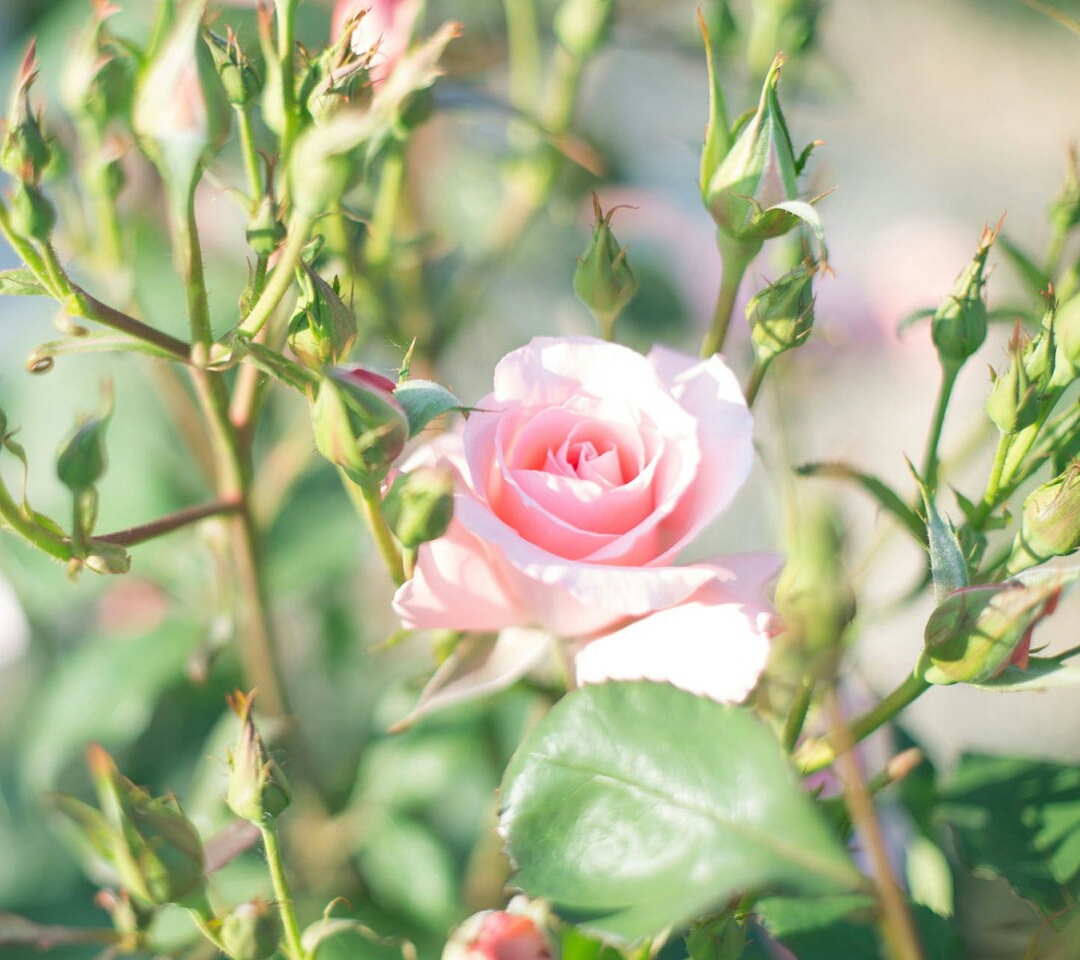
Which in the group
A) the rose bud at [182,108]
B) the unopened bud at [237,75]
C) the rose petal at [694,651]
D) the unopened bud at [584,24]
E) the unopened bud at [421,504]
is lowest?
the rose petal at [694,651]

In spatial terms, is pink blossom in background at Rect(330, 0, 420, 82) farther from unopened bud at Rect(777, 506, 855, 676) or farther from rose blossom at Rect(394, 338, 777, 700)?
unopened bud at Rect(777, 506, 855, 676)

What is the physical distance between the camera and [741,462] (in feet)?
1.10

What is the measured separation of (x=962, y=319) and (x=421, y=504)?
20cm

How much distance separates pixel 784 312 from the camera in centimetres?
37

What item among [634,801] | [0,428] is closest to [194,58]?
[0,428]

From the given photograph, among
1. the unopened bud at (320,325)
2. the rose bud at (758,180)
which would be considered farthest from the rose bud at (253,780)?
the rose bud at (758,180)

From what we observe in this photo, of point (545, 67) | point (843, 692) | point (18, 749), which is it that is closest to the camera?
point (843, 692)

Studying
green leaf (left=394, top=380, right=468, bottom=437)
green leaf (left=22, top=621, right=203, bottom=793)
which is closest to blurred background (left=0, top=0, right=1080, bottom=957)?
green leaf (left=22, top=621, right=203, bottom=793)

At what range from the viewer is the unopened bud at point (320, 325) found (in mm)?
329

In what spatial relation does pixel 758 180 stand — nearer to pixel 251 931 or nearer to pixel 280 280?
pixel 280 280

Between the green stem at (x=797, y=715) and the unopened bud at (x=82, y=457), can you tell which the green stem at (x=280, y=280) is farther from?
the green stem at (x=797, y=715)

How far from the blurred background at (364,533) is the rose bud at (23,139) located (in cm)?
8

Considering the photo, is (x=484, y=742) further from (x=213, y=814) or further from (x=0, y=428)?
(x=0, y=428)

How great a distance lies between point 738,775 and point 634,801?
0.11ft
